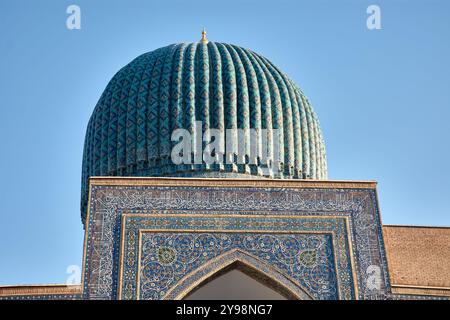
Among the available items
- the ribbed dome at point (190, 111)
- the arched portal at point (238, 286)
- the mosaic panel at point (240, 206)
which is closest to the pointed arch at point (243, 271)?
the arched portal at point (238, 286)

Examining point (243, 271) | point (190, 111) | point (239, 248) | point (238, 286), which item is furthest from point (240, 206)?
point (190, 111)

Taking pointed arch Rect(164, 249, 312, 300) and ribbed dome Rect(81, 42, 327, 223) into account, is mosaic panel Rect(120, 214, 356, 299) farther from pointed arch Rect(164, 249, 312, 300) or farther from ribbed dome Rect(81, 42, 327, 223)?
ribbed dome Rect(81, 42, 327, 223)

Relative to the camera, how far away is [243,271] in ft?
22.9

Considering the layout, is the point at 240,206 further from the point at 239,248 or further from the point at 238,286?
the point at 238,286

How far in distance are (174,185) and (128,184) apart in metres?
0.40

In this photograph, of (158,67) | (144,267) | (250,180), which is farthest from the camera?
(158,67)

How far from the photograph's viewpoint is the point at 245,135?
26.8 ft

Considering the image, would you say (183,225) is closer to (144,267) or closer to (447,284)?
(144,267)

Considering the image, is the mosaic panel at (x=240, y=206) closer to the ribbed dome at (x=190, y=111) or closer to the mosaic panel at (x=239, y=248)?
the mosaic panel at (x=239, y=248)

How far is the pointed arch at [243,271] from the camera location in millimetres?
6730

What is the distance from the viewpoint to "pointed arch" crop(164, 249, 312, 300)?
673 cm

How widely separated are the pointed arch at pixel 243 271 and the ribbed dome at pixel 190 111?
124cm
